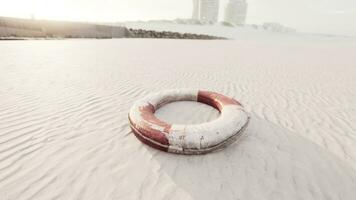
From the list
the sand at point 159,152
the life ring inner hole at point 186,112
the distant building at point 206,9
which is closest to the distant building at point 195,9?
the distant building at point 206,9

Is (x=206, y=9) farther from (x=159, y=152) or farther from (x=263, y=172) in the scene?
(x=263, y=172)

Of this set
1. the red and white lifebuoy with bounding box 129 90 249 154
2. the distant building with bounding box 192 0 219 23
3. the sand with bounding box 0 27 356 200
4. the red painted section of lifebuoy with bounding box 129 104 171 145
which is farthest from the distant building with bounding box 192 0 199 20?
the red painted section of lifebuoy with bounding box 129 104 171 145

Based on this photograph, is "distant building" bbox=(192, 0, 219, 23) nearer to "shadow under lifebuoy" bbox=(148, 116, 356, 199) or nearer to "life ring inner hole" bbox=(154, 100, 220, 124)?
"life ring inner hole" bbox=(154, 100, 220, 124)

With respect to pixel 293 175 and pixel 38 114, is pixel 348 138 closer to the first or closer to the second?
pixel 293 175

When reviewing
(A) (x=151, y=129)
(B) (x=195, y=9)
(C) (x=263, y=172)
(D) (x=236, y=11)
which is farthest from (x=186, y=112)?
(D) (x=236, y=11)

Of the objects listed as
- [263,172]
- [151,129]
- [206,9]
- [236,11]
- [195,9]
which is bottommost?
[263,172]

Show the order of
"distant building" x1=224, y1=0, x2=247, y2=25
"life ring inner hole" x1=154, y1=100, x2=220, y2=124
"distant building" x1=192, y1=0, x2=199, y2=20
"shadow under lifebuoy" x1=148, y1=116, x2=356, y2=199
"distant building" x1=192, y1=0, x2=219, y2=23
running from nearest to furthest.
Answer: "shadow under lifebuoy" x1=148, y1=116, x2=356, y2=199
"life ring inner hole" x1=154, y1=100, x2=220, y2=124
"distant building" x1=192, y1=0, x2=219, y2=23
"distant building" x1=224, y1=0, x2=247, y2=25
"distant building" x1=192, y1=0, x2=199, y2=20
